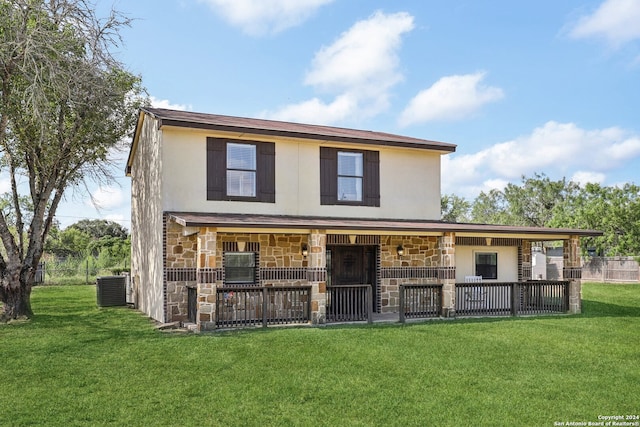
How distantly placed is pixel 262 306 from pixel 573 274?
29.4 ft

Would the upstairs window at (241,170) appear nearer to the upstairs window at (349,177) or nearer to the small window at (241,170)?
the small window at (241,170)

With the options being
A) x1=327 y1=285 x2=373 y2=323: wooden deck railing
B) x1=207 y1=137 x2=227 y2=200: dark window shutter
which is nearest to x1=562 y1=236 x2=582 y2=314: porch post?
x1=327 y1=285 x2=373 y2=323: wooden deck railing

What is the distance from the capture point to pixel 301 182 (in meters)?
14.6

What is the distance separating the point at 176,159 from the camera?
13.3 metres

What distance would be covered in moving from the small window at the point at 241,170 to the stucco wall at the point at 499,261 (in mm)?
6584

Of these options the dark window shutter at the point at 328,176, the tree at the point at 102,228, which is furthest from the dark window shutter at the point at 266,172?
the tree at the point at 102,228

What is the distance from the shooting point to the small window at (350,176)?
49.3 feet

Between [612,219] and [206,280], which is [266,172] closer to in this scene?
[206,280]

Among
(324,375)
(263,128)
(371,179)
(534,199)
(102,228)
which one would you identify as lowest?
(324,375)

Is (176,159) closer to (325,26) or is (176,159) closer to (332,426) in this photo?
(325,26)

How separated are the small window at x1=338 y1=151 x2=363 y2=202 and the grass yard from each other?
14.5 ft

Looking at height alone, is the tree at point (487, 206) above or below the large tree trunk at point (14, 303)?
above

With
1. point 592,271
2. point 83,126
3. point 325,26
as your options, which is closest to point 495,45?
point 325,26

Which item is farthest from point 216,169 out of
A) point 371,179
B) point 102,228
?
point 102,228
